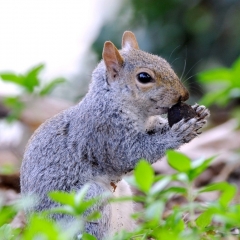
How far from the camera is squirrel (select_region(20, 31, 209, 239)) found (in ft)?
13.1

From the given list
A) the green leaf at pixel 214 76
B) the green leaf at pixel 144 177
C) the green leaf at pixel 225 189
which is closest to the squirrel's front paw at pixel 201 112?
the green leaf at pixel 214 76

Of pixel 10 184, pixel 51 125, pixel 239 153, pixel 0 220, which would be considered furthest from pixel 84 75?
pixel 0 220

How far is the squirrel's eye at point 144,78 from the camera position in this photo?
Result: 4.11 metres

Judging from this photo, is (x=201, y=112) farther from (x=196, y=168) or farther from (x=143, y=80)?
(x=196, y=168)

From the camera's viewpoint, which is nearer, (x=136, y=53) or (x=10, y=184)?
(x=136, y=53)

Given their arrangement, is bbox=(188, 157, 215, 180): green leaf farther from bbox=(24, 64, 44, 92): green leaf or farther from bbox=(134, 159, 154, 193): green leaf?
bbox=(24, 64, 44, 92): green leaf

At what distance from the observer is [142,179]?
7.04 feet

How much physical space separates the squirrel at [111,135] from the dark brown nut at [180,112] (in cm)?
3

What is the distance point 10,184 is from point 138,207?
3.70 feet

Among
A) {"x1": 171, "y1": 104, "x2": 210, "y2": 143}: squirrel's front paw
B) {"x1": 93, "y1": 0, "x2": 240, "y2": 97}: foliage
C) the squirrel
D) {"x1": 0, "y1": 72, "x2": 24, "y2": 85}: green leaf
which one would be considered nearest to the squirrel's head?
the squirrel

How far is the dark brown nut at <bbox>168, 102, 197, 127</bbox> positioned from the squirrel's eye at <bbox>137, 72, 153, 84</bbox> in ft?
0.79

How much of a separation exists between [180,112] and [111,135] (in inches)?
18.6

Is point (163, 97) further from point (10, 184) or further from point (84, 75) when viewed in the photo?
point (84, 75)

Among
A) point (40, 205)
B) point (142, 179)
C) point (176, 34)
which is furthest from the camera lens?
point (176, 34)
